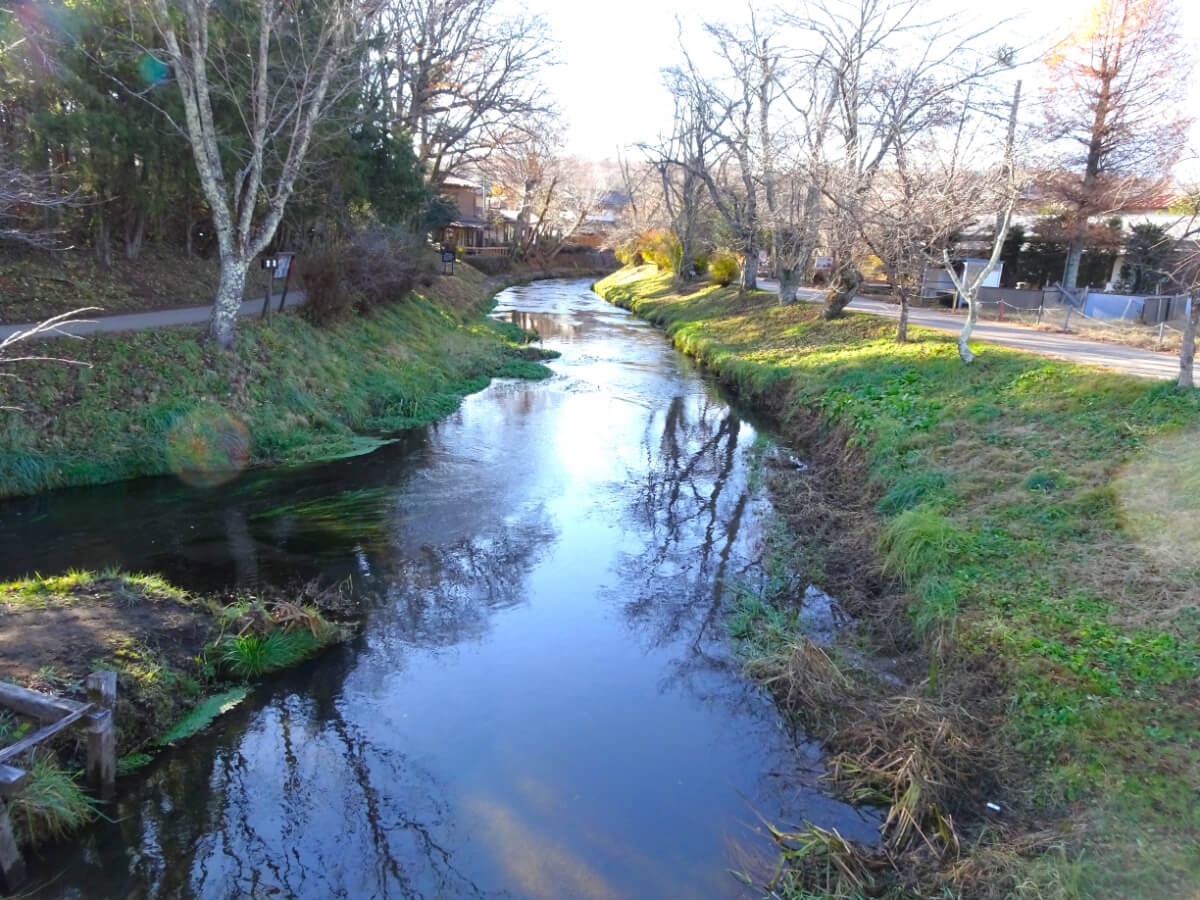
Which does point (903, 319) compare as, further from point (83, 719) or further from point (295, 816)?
point (83, 719)

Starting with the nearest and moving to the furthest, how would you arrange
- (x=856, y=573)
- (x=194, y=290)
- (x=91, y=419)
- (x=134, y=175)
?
→ 1. (x=856, y=573)
2. (x=91, y=419)
3. (x=134, y=175)
4. (x=194, y=290)

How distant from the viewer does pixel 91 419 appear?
1198 centimetres

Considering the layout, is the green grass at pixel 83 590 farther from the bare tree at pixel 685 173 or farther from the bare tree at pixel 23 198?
the bare tree at pixel 685 173

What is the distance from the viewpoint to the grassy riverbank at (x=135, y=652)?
17.8 feet

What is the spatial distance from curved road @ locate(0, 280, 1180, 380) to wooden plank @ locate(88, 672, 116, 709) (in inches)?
262

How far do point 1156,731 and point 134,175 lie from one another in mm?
19384

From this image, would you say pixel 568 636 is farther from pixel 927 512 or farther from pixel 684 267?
pixel 684 267

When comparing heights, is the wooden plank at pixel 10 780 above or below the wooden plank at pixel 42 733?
below

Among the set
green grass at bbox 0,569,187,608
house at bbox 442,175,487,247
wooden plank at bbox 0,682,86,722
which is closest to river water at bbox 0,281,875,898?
wooden plank at bbox 0,682,86,722

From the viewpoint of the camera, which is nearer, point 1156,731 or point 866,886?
point 866,886

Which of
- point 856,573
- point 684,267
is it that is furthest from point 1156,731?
point 684,267

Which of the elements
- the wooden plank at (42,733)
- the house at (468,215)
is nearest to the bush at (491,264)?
the house at (468,215)

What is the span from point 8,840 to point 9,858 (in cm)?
13

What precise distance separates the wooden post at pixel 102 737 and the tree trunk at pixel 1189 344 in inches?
480
